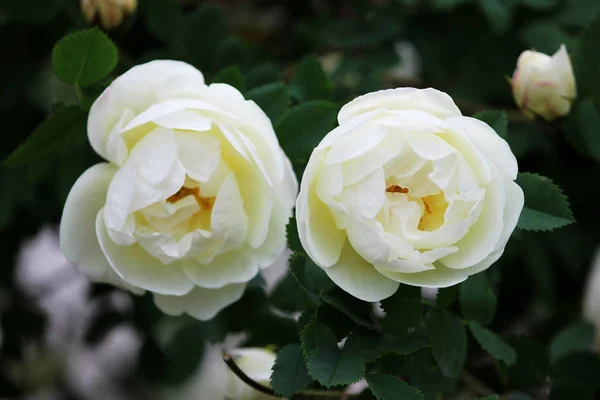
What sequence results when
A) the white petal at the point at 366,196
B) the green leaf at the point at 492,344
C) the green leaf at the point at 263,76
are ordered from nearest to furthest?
the white petal at the point at 366,196
the green leaf at the point at 492,344
the green leaf at the point at 263,76

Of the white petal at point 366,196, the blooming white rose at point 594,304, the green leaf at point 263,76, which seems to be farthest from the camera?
the blooming white rose at point 594,304

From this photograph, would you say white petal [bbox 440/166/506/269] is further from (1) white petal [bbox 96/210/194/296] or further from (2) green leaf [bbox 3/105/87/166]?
(2) green leaf [bbox 3/105/87/166]

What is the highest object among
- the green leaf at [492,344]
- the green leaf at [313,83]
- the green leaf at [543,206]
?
the green leaf at [543,206]

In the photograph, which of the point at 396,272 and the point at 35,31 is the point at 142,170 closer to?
the point at 396,272

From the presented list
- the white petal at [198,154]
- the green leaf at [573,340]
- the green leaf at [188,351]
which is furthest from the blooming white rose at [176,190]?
the green leaf at [573,340]

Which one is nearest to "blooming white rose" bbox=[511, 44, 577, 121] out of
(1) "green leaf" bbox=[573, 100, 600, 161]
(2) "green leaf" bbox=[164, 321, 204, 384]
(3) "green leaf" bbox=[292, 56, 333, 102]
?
(1) "green leaf" bbox=[573, 100, 600, 161]

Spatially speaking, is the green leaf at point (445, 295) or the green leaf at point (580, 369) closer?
the green leaf at point (445, 295)

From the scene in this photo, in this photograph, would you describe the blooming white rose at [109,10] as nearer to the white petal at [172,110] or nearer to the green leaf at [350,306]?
the white petal at [172,110]
